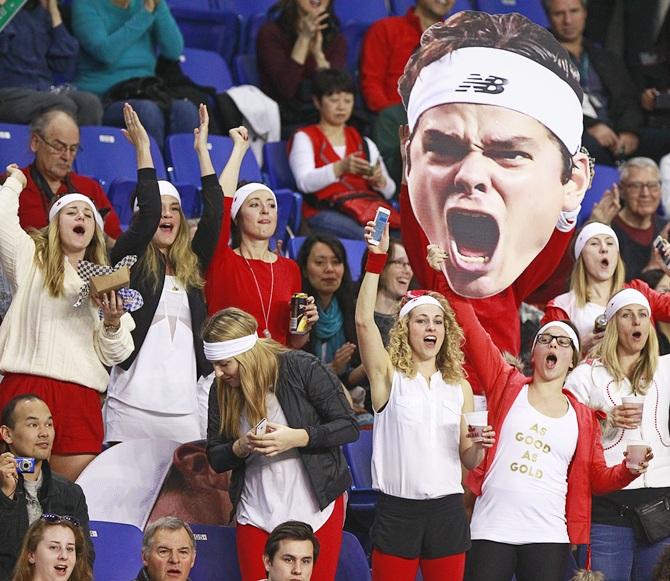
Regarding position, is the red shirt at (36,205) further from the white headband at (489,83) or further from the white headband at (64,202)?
the white headband at (489,83)

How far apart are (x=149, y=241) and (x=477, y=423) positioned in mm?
1454

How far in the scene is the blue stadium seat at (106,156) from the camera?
24.0 feet

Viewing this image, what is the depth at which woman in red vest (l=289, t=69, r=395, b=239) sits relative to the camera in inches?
304

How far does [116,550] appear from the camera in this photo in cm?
530

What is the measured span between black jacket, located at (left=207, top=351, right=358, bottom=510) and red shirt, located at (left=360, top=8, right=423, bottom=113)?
3548 millimetres

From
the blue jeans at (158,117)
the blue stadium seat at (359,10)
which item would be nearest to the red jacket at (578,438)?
the blue jeans at (158,117)

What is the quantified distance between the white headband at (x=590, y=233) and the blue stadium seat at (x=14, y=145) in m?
2.48

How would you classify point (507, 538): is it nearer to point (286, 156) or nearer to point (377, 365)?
point (377, 365)

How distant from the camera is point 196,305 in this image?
588 centimetres

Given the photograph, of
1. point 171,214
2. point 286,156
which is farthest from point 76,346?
point 286,156

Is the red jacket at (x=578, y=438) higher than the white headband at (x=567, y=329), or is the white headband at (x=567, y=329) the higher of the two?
the white headband at (x=567, y=329)

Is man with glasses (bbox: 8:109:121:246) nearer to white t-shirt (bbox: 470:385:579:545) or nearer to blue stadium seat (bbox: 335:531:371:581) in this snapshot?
blue stadium seat (bbox: 335:531:371:581)

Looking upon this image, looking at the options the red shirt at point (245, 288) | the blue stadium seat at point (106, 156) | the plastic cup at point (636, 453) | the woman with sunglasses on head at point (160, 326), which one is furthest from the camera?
the blue stadium seat at point (106, 156)

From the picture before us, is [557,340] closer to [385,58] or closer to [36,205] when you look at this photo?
[36,205]
